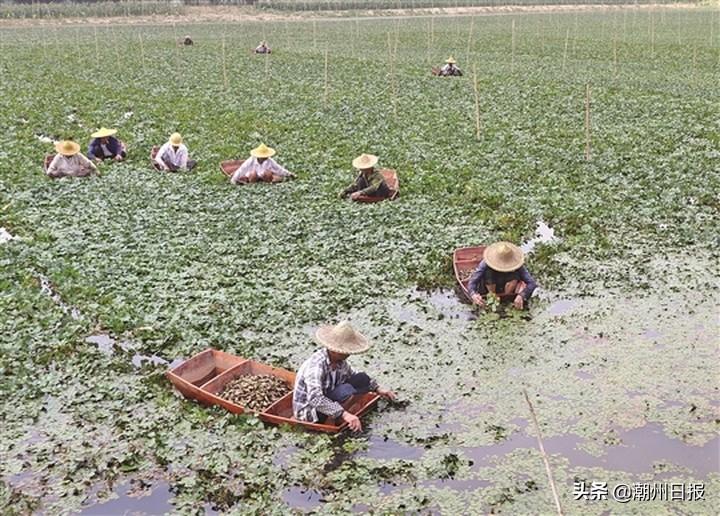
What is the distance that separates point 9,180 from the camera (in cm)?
1478

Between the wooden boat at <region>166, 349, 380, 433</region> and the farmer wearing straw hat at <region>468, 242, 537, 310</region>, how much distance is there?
2.58m

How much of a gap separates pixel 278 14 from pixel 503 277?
5815 cm

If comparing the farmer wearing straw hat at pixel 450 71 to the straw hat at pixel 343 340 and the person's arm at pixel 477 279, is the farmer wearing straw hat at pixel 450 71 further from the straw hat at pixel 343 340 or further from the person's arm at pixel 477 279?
the straw hat at pixel 343 340

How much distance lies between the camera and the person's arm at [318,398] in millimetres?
6734

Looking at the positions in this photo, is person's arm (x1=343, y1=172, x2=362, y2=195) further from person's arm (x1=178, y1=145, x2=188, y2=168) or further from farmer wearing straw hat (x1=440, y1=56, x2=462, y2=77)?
farmer wearing straw hat (x1=440, y1=56, x2=462, y2=77)

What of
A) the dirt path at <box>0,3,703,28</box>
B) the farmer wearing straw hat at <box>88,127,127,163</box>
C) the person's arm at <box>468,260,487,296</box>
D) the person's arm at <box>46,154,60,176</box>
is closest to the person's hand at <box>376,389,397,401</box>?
the person's arm at <box>468,260,487,296</box>

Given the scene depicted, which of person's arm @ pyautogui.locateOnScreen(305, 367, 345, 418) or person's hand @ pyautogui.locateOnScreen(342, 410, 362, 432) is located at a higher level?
person's arm @ pyautogui.locateOnScreen(305, 367, 345, 418)

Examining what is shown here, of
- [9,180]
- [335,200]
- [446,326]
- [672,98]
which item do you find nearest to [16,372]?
[446,326]

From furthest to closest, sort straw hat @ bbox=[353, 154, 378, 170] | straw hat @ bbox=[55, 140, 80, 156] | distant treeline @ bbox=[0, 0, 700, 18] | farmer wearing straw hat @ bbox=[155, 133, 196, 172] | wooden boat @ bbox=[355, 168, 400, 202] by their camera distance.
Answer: distant treeline @ bbox=[0, 0, 700, 18]
farmer wearing straw hat @ bbox=[155, 133, 196, 172]
straw hat @ bbox=[55, 140, 80, 156]
wooden boat @ bbox=[355, 168, 400, 202]
straw hat @ bbox=[353, 154, 378, 170]

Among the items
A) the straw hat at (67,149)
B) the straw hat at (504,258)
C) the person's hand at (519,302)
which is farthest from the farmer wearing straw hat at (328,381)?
the straw hat at (67,149)

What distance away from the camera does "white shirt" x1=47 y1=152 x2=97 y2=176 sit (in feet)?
49.0

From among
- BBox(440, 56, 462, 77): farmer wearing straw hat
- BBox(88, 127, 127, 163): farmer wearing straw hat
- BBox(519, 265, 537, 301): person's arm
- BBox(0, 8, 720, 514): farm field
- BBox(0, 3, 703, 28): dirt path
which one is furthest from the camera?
BBox(0, 3, 703, 28): dirt path

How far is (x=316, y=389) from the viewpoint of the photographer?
6773 millimetres

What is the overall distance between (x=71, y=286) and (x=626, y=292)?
6.72 meters
